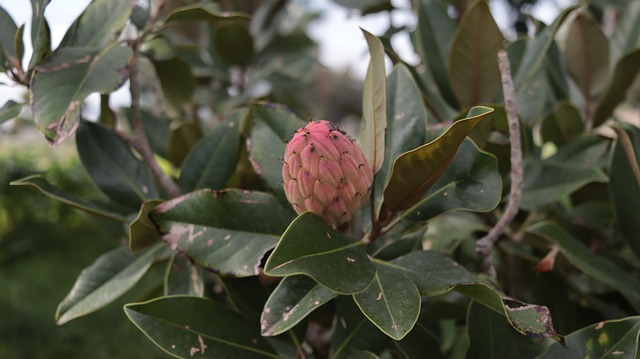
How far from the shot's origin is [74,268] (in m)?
4.91

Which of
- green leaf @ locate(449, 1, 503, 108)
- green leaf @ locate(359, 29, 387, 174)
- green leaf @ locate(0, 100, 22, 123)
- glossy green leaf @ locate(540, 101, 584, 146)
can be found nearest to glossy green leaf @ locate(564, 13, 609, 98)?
glossy green leaf @ locate(540, 101, 584, 146)

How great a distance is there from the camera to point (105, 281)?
0.67 metres

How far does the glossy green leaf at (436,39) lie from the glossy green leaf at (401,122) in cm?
19

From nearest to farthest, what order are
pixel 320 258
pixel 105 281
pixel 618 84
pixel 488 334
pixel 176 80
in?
pixel 320 258 → pixel 488 334 → pixel 105 281 → pixel 618 84 → pixel 176 80

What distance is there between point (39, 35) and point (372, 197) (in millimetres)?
378

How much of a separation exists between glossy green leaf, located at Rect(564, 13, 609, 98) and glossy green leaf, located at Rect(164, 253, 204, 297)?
0.63m

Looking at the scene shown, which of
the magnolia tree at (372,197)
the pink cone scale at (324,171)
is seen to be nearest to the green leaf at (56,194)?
the magnolia tree at (372,197)

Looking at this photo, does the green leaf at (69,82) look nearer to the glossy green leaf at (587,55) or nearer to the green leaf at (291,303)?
the green leaf at (291,303)

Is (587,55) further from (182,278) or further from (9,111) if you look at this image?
(9,111)

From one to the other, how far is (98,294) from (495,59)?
0.53m

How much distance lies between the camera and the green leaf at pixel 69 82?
1.83 feet

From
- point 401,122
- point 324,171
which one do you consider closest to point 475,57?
point 401,122

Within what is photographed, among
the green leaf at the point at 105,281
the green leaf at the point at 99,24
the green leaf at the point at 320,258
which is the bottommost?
the green leaf at the point at 105,281

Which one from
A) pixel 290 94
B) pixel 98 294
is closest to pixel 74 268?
pixel 290 94
